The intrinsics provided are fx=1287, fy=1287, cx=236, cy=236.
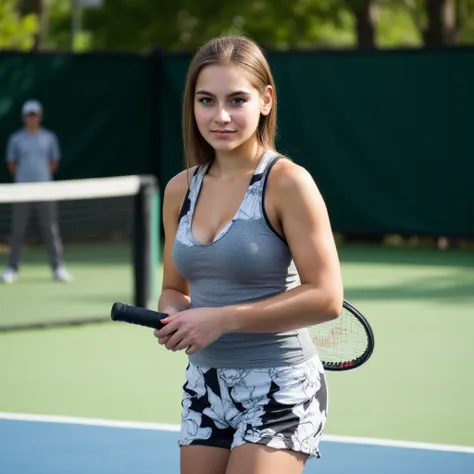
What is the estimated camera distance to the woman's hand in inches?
129

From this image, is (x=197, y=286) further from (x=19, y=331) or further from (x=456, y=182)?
(x=456, y=182)

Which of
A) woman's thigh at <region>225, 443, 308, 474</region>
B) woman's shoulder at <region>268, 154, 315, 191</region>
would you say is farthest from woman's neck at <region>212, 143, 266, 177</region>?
woman's thigh at <region>225, 443, 308, 474</region>

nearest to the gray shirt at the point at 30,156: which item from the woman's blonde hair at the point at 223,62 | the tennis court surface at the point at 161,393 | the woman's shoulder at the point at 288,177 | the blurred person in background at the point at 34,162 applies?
the blurred person in background at the point at 34,162

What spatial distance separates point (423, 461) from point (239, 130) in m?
2.93

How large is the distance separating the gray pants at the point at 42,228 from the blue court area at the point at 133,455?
5.74m

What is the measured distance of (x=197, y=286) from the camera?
3.54 meters

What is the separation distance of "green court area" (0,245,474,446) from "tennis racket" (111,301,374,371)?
2628mm

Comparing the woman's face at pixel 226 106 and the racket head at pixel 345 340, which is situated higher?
the woman's face at pixel 226 106

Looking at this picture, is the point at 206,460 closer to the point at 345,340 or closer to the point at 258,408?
the point at 258,408

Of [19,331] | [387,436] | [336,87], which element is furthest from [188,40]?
[387,436]

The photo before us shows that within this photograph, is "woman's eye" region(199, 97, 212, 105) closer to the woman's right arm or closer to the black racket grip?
the woman's right arm

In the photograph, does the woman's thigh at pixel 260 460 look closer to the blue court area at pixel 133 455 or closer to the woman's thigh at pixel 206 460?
the woman's thigh at pixel 206 460

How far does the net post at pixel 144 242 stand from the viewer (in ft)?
33.1

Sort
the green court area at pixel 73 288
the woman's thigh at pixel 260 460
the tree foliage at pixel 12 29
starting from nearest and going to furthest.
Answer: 1. the woman's thigh at pixel 260 460
2. the green court area at pixel 73 288
3. the tree foliage at pixel 12 29
